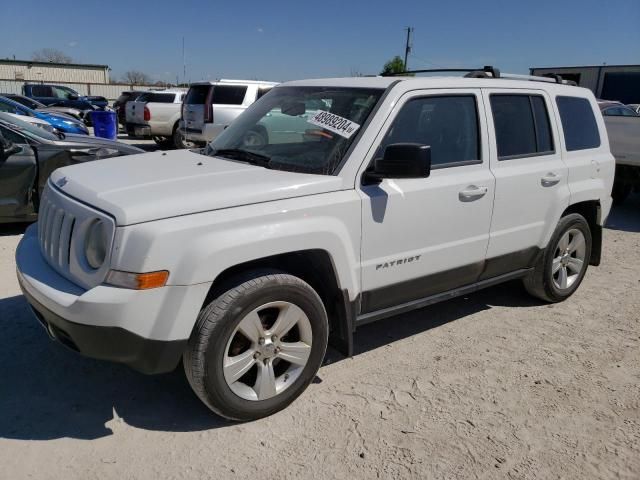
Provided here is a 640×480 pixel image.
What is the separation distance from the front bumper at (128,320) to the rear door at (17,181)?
4057mm

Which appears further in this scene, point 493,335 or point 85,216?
point 493,335

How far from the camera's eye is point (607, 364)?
3842mm

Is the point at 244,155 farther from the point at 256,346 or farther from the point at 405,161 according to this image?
the point at 256,346

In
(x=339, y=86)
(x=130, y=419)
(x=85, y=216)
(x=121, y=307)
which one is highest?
(x=339, y=86)

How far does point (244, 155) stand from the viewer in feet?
11.8

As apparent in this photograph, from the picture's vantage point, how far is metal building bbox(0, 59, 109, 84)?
2114 inches

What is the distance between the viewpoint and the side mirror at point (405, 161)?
9.84ft

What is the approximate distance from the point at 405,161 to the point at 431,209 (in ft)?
1.90

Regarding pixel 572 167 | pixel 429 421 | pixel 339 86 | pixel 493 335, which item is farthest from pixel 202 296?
pixel 572 167

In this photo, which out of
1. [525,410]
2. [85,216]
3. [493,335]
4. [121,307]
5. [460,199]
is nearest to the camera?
[121,307]

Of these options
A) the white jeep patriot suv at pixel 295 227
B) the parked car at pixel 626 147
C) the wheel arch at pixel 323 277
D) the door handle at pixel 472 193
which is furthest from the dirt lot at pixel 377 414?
the parked car at pixel 626 147

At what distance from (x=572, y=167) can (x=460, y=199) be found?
4.74 ft

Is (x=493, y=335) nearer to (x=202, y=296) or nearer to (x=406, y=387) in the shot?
(x=406, y=387)

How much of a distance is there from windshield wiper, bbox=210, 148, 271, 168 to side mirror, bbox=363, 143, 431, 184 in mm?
747
